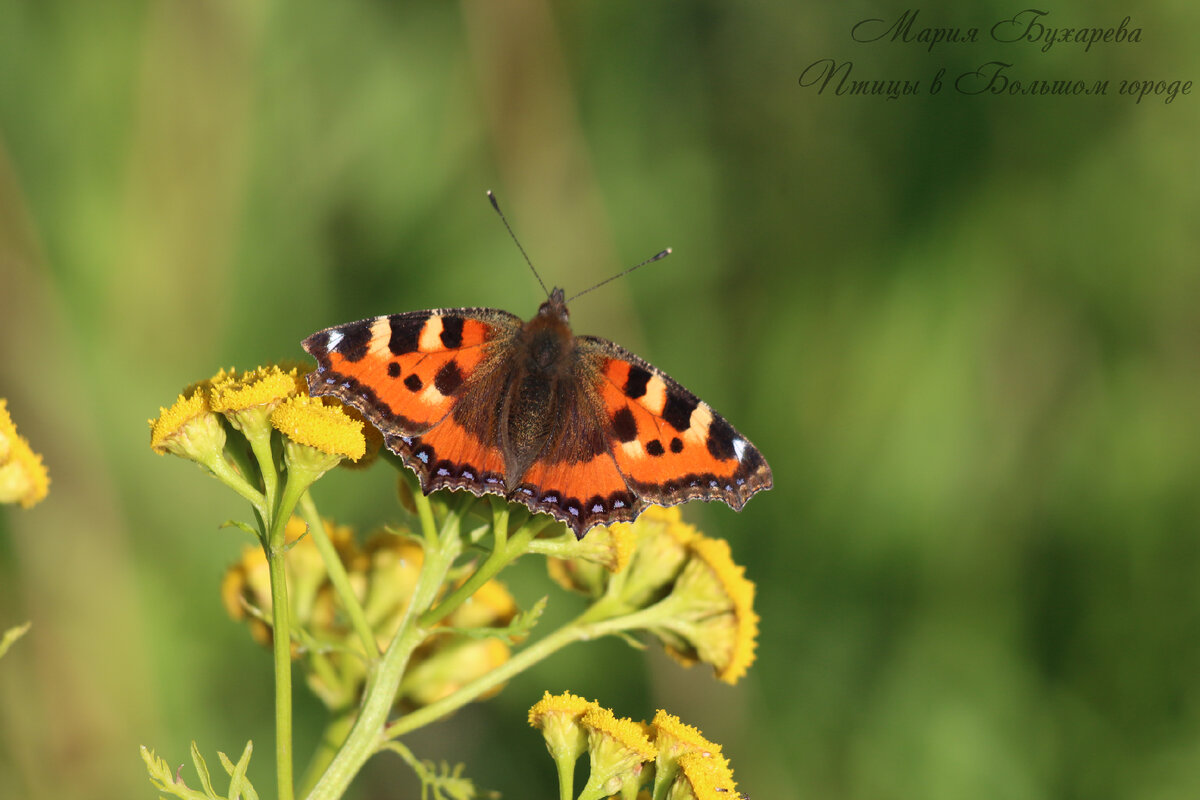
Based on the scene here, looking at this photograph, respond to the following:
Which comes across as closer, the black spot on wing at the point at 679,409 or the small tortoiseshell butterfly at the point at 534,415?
the small tortoiseshell butterfly at the point at 534,415

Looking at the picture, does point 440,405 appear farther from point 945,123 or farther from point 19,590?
point 945,123

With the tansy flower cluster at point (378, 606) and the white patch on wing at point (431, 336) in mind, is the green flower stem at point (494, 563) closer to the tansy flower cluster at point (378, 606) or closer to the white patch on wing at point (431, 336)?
the tansy flower cluster at point (378, 606)

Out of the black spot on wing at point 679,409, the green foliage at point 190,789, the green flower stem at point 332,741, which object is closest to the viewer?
the green foliage at point 190,789

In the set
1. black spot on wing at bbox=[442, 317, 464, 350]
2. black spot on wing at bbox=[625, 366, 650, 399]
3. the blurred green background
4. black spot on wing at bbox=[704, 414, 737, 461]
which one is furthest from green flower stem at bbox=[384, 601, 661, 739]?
the blurred green background

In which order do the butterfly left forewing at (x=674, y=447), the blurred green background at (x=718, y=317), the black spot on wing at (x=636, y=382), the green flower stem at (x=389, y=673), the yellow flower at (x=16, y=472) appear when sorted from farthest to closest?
1. the blurred green background at (x=718, y=317)
2. the black spot on wing at (x=636, y=382)
3. the butterfly left forewing at (x=674, y=447)
4. the yellow flower at (x=16, y=472)
5. the green flower stem at (x=389, y=673)

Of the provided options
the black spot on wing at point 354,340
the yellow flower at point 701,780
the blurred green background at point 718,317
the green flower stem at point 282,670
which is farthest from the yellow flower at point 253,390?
the blurred green background at point 718,317

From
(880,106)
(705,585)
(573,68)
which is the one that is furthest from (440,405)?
(880,106)

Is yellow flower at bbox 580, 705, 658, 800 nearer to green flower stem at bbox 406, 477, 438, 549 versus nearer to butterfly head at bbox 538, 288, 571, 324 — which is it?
green flower stem at bbox 406, 477, 438, 549
